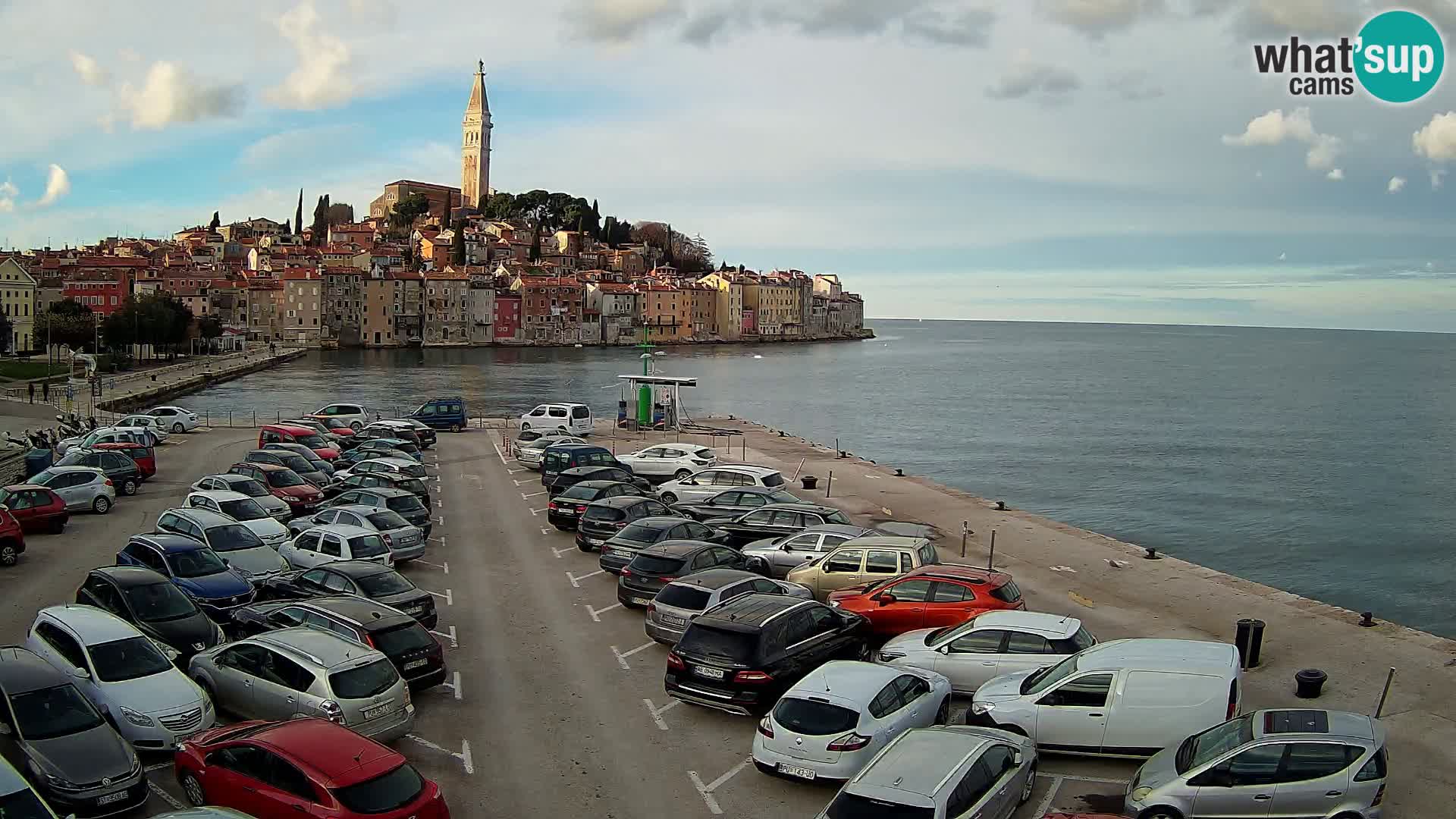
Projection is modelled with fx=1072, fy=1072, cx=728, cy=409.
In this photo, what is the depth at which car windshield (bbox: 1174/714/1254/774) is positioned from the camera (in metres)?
8.46

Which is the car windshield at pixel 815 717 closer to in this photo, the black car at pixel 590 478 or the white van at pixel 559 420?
the black car at pixel 590 478

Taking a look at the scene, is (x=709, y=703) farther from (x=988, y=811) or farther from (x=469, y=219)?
(x=469, y=219)

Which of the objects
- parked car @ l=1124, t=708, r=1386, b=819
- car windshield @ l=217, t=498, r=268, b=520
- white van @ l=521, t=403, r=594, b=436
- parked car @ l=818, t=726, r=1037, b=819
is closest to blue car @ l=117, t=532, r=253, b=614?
car windshield @ l=217, t=498, r=268, b=520

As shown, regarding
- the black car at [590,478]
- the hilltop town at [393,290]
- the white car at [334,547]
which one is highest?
the hilltop town at [393,290]

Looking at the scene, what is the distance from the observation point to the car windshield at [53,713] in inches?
348

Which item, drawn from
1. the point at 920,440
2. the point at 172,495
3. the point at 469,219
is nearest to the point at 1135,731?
the point at 172,495

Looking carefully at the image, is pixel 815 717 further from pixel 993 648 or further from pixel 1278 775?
pixel 1278 775

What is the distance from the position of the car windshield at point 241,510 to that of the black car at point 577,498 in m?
5.27

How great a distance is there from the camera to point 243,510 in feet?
63.1

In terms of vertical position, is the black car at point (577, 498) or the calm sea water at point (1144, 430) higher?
the black car at point (577, 498)

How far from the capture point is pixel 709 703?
1088 centimetres

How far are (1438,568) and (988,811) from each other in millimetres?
30402

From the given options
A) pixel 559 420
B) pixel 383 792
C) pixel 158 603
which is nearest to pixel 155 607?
pixel 158 603

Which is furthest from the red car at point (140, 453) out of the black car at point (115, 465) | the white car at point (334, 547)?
the white car at point (334, 547)
